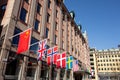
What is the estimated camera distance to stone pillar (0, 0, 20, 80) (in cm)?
1630

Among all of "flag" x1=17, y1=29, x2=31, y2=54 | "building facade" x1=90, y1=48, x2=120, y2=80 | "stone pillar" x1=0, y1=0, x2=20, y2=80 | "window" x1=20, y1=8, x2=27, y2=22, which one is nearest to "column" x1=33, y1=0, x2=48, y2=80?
"window" x1=20, y1=8, x2=27, y2=22

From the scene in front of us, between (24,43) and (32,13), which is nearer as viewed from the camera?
(24,43)

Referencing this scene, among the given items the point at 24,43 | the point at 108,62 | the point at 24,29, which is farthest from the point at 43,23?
the point at 108,62

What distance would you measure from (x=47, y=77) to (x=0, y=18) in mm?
12988

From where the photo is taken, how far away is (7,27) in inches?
706

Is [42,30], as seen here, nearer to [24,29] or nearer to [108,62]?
[24,29]

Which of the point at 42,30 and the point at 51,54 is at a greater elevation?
the point at 42,30

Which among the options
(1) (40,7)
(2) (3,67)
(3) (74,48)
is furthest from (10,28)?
(3) (74,48)

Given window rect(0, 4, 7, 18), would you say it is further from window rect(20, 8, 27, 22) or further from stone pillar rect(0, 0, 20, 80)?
window rect(20, 8, 27, 22)

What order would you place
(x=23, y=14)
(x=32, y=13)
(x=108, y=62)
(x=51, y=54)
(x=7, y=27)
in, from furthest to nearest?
(x=108, y=62) < (x=32, y=13) < (x=51, y=54) < (x=23, y=14) < (x=7, y=27)

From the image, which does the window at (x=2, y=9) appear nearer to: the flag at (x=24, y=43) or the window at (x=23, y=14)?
the window at (x=23, y=14)

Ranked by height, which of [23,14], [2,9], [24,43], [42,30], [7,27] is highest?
[2,9]

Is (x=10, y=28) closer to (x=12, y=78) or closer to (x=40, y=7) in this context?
(x=12, y=78)

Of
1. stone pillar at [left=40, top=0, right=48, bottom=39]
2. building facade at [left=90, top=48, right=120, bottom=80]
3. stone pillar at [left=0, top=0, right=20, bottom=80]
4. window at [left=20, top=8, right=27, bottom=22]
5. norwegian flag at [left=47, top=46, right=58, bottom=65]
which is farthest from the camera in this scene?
building facade at [left=90, top=48, right=120, bottom=80]
